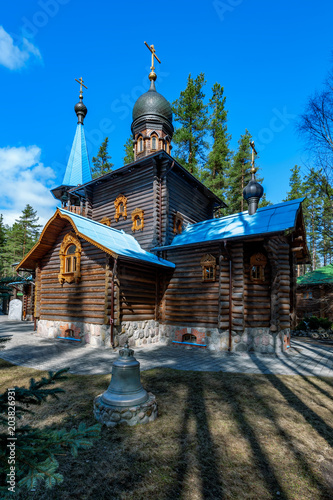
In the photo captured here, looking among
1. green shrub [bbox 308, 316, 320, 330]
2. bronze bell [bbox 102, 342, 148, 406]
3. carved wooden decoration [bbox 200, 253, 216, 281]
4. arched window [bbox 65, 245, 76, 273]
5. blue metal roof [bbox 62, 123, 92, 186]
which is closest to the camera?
bronze bell [bbox 102, 342, 148, 406]

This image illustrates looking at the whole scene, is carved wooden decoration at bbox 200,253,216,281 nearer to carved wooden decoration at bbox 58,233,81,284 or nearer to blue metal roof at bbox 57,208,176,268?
blue metal roof at bbox 57,208,176,268

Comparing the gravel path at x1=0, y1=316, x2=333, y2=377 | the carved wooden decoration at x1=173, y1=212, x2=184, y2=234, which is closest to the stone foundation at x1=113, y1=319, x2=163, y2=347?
the gravel path at x1=0, y1=316, x2=333, y2=377

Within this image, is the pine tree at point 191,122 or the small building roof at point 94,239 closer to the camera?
the small building roof at point 94,239

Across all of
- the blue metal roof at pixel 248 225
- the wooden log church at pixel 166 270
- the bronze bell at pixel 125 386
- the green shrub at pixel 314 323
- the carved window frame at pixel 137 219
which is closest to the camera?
the bronze bell at pixel 125 386

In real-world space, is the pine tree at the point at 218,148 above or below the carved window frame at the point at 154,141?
above

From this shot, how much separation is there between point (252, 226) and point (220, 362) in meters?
5.48

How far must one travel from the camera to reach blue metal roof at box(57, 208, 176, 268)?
34.7 ft

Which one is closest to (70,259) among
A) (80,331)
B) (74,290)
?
(74,290)

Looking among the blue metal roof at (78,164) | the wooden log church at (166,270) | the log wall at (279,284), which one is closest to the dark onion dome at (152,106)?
the wooden log church at (166,270)

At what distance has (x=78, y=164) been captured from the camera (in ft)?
72.0

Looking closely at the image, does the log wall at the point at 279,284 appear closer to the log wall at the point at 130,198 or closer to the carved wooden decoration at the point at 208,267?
the carved wooden decoration at the point at 208,267

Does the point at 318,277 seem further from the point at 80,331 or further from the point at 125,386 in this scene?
the point at 125,386

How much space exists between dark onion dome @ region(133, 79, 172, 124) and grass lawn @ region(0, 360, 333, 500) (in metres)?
16.3

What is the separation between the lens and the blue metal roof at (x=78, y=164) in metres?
21.1
